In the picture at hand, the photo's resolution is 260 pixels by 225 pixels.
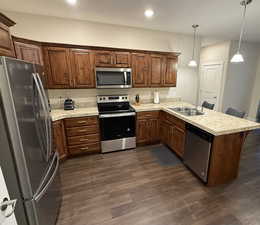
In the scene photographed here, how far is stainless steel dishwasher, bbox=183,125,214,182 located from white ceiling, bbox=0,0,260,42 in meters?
1.99

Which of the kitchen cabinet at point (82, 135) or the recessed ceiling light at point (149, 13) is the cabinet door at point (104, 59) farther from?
the kitchen cabinet at point (82, 135)

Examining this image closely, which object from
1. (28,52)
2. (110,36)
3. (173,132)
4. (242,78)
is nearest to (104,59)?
(110,36)

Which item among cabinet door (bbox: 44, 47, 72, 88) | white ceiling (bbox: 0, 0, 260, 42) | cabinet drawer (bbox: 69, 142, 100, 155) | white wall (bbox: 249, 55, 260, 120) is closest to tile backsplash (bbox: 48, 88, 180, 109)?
cabinet door (bbox: 44, 47, 72, 88)

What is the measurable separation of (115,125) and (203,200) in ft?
6.30

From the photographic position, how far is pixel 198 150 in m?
2.17

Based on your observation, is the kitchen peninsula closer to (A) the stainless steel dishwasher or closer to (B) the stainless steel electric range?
(A) the stainless steel dishwasher

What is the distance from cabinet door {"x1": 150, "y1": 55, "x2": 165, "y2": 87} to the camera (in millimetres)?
3271

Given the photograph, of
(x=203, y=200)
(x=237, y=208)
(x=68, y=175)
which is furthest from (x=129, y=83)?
(x=237, y=208)

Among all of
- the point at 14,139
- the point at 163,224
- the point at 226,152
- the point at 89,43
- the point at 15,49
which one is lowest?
the point at 163,224

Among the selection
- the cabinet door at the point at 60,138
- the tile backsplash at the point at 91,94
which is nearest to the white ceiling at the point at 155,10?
the tile backsplash at the point at 91,94

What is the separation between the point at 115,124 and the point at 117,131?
0.56ft

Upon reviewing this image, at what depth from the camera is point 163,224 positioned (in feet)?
5.20

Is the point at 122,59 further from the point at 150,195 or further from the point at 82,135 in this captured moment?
the point at 150,195

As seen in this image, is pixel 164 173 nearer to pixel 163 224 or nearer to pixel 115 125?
pixel 163 224
